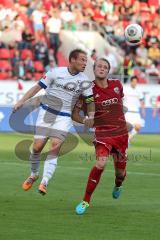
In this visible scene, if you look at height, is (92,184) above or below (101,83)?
below

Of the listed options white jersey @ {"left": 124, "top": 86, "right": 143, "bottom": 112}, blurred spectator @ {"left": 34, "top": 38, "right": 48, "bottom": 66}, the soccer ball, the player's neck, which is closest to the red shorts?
the player's neck

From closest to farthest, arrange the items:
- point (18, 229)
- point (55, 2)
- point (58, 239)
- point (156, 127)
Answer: point (58, 239) < point (18, 229) < point (156, 127) < point (55, 2)

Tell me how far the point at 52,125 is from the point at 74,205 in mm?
1396

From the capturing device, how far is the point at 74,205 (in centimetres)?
1149

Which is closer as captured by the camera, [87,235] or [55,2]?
[87,235]

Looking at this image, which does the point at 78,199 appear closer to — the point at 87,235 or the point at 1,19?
the point at 87,235

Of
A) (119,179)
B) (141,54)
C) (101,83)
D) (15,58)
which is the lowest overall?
(141,54)

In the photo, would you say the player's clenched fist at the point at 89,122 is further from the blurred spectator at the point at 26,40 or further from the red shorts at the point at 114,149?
the blurred spectator at the point at 26,40

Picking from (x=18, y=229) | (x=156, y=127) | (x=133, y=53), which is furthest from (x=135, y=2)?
(x=18, y=229)

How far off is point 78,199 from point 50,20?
2000cm

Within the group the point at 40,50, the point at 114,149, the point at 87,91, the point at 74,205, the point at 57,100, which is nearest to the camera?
the point at 114,149

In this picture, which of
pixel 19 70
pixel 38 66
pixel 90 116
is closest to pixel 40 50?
pixel 38 66

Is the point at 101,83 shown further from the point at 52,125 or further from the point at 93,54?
the point at 93,54

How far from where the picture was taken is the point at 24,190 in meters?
12.8
